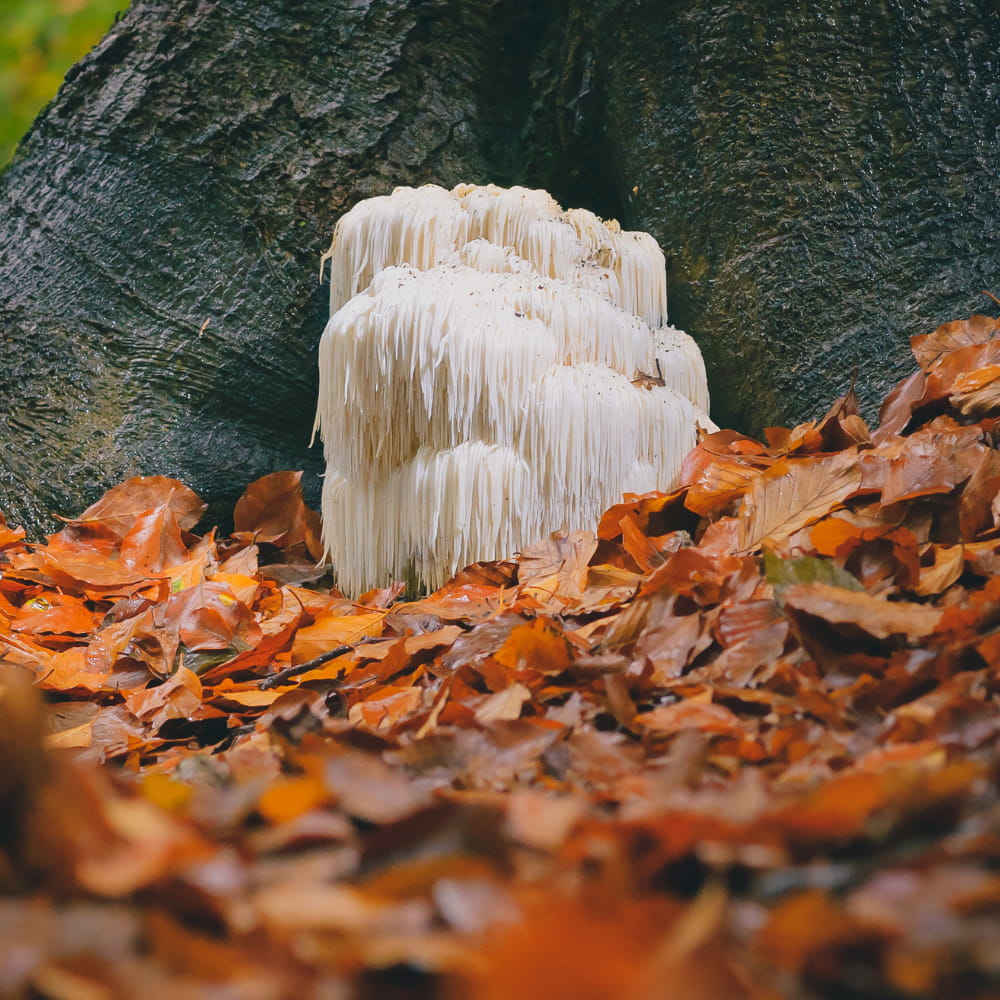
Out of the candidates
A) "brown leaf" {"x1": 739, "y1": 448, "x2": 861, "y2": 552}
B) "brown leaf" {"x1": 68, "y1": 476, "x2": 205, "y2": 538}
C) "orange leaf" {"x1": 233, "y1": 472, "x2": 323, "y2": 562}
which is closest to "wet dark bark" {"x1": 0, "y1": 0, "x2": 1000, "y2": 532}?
"brown leaf" {"x1": 68, "y1": 476, "x2": 205, "y2": 538}

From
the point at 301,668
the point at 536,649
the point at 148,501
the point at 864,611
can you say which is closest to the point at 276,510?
the point at 148,501

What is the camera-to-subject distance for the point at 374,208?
8.30ft

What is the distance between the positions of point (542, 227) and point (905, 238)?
40.5 inches

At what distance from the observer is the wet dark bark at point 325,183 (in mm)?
2645

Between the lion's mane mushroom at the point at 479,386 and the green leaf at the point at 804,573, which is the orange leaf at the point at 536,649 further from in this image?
the lion's mane mushroom at the point at 479,386

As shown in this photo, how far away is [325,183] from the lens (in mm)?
3174

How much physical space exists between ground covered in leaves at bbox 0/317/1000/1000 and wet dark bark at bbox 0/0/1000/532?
607mm

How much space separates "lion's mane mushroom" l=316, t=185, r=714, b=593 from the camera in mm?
2264

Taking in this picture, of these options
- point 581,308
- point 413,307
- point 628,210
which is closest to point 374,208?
point 413,307

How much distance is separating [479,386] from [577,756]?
51.5 inches

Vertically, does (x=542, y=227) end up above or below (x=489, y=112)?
below

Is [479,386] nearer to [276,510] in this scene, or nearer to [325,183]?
[276,510]

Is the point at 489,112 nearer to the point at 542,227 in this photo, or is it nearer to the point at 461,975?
the point at 542,227

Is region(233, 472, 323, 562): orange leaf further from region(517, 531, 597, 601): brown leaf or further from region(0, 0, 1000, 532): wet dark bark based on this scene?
region(517, 531, 597, 601): brown leaf
